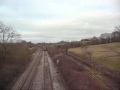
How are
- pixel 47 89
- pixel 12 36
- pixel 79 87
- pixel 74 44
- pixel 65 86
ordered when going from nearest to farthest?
pixel 79 87 < pixel 47 89 < pixel 65 86 < pixel 12 36 < pixel 74 44

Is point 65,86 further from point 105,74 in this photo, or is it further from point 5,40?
point 5,40

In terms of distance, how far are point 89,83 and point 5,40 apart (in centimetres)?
2006

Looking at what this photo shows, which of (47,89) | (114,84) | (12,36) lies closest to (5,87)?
(47,89)

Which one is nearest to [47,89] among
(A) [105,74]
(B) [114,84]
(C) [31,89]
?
(C) [31,89]

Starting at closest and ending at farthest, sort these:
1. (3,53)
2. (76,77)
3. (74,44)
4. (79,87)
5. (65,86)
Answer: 1. (79,87)
2. (65,86)
3. (76,77)
4. (3,53)
5. (74,44)

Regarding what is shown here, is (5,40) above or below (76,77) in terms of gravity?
above

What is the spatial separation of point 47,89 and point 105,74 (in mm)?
8617

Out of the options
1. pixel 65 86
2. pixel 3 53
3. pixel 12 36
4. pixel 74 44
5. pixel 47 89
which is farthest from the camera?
pixel 74 44

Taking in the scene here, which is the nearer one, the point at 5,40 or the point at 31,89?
the point at 31,89

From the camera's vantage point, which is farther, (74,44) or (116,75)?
(74,44)

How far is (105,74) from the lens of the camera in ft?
82.9

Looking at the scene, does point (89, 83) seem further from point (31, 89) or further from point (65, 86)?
point (31, 89)

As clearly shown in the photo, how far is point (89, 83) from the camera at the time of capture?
20438mm

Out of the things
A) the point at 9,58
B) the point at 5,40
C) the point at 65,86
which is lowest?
the point at 65,86
